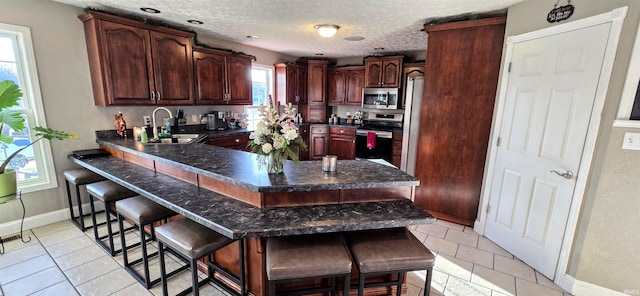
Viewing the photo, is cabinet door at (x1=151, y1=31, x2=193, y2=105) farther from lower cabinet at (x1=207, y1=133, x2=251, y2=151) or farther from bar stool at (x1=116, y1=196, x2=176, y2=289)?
bar stool at (x1=116, y1=196, x2=176, y2=289)

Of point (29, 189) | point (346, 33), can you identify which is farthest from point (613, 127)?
point (29, 189)

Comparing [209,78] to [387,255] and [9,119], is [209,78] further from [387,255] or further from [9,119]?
[387,255]

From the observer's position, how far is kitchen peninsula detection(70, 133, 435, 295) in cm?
153

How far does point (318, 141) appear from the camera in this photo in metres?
5.84

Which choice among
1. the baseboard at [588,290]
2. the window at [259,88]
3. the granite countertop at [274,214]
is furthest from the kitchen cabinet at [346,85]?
the baseboard at [588,290]

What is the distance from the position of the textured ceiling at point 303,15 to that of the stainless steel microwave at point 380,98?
1053 mm

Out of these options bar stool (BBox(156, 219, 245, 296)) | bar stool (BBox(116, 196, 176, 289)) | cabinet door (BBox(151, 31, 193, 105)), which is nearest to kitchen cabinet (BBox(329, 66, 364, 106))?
cabinet door (BBox(151, 31, 193, 105))

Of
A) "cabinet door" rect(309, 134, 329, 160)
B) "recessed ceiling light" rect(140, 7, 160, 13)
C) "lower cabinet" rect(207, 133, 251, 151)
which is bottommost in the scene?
"cabinet door" rect(309, 134, 329, 160)

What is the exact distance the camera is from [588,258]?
6.37 feet

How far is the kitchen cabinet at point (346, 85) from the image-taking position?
18.4ft

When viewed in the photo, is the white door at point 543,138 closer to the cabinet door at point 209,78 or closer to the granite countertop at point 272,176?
the granite countertop at point 272,176

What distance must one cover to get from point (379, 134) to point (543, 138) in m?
2.88

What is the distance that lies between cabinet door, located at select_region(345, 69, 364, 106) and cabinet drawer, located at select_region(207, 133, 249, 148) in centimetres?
248

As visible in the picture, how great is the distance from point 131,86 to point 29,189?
57.2 inches
